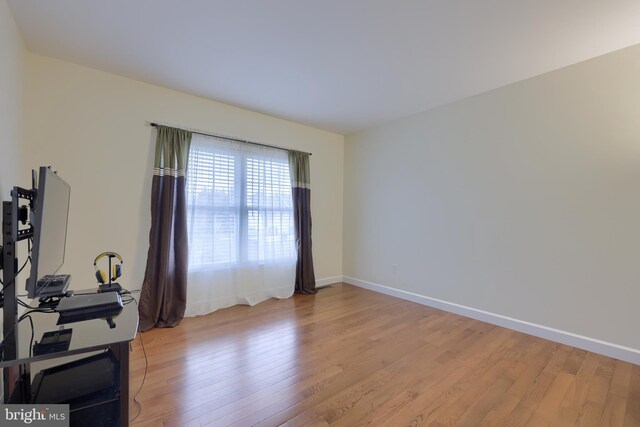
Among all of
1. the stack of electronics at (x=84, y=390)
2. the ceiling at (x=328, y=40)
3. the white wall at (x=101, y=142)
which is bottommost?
the stack of electronics at (x=84, y=390)

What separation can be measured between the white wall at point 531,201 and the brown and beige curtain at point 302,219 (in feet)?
3.67

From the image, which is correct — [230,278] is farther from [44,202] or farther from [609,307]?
[609,307]

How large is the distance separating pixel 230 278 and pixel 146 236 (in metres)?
1.04

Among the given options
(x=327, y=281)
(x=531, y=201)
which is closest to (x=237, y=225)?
(x=327, y=281)

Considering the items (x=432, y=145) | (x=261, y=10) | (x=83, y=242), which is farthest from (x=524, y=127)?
(x=83, y=242)

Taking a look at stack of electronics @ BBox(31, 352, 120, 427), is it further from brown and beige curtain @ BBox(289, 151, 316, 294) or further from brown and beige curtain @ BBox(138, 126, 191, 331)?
brown and beige curtain @ BBox(289, 151, 316, 294)

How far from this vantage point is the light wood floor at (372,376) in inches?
64.0

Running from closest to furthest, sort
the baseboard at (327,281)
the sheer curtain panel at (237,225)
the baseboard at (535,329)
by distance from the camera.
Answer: the baseboard at (535,329)
the sheer curtain panel at (237,225)
the baseboard at (327,281)

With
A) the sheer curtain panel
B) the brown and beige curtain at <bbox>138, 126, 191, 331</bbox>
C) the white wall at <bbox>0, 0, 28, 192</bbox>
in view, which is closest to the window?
the sheer curtain panel

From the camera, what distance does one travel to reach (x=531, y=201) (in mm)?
2742

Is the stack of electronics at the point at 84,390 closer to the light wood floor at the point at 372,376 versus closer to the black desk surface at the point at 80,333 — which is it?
the black desk surface at the point at 80,333

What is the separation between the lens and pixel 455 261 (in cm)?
330

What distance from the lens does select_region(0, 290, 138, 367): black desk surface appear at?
3.24ft

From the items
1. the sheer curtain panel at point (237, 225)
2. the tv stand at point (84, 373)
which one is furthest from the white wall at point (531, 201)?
the tv stand at point (84, 373)
